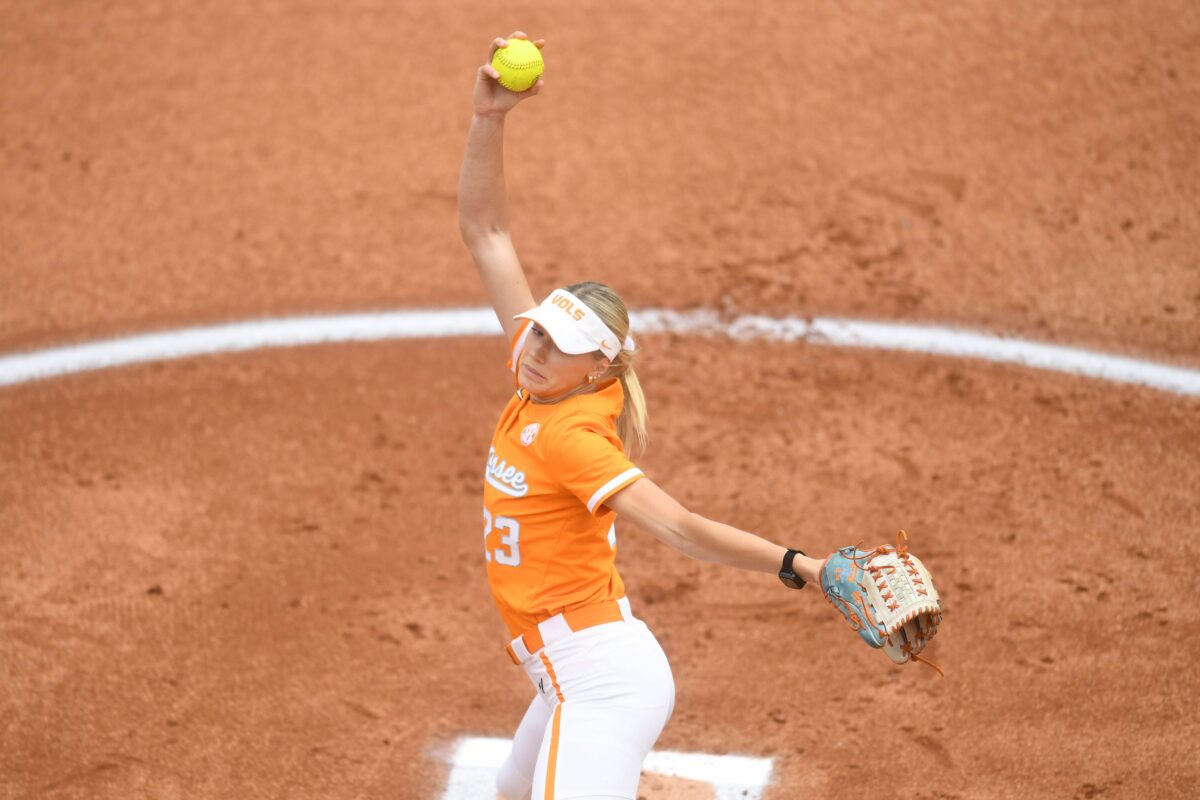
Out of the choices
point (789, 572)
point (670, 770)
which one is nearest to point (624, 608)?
point (789, 572)

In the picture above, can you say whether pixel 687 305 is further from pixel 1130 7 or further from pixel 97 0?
pixel 97 0

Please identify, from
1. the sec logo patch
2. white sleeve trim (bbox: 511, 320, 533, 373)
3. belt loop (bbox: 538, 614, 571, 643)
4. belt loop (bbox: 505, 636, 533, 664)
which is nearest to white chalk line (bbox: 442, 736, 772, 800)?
belt loop (bbox: 505, 636, 533, 664)

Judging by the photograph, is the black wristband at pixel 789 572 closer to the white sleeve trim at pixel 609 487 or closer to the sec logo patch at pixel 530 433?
the white sleeve trim at pixel 609 487

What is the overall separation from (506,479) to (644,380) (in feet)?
9.73

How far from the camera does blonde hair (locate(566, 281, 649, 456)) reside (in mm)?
3672

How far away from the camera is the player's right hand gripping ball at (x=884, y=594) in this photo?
3.29 metres

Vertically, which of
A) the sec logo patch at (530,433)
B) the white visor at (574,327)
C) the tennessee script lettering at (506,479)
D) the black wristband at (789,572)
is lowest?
the black wristband at (789,572)

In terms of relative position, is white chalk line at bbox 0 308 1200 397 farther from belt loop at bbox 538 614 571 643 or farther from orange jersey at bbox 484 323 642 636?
belt loop at bbox 538 614 571 643

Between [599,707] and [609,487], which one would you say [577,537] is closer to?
[609,487]

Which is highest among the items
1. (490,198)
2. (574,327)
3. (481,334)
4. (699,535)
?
(490,198)

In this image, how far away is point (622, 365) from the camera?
380 cm

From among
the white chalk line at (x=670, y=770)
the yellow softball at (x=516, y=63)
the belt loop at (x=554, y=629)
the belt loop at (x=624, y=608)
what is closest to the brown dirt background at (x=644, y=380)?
the white chalk line at (x=670, y=770)

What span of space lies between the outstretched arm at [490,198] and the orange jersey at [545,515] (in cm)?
32

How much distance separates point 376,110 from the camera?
324 inches
